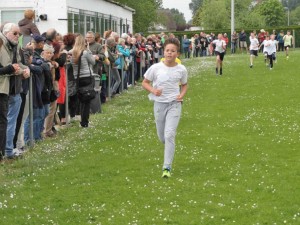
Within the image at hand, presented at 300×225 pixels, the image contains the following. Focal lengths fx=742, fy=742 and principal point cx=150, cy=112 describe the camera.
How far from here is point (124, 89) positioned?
86.7 ft

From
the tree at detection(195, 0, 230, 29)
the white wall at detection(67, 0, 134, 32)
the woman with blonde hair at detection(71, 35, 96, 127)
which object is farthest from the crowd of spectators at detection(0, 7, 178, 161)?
the tree at detection(195, 0, 230, 29)

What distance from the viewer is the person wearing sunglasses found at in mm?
11297

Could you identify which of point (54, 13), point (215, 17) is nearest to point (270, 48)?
point (54, 13)

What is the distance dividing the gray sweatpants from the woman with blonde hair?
17.4ft

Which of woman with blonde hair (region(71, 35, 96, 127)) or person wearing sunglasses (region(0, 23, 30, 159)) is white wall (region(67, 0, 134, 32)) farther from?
person wearing sunglasses (region(0, 23, 30, 159))

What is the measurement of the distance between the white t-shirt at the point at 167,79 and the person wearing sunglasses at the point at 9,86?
220cm

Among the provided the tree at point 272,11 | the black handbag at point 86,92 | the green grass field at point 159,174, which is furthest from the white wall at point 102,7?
the tree at point 272,11

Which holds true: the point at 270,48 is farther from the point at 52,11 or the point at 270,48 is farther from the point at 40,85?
the point at 40,85

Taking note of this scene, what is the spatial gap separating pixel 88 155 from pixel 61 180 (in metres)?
2.13

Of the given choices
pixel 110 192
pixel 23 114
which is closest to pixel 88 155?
pixel 23 114

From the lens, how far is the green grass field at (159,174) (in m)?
8.53

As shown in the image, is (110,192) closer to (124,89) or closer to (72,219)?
(72,219)

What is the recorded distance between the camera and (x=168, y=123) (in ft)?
35.2

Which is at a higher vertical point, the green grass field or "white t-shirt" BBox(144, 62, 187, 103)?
"white t-shirt" BBox(144, 62, 187, 103)
